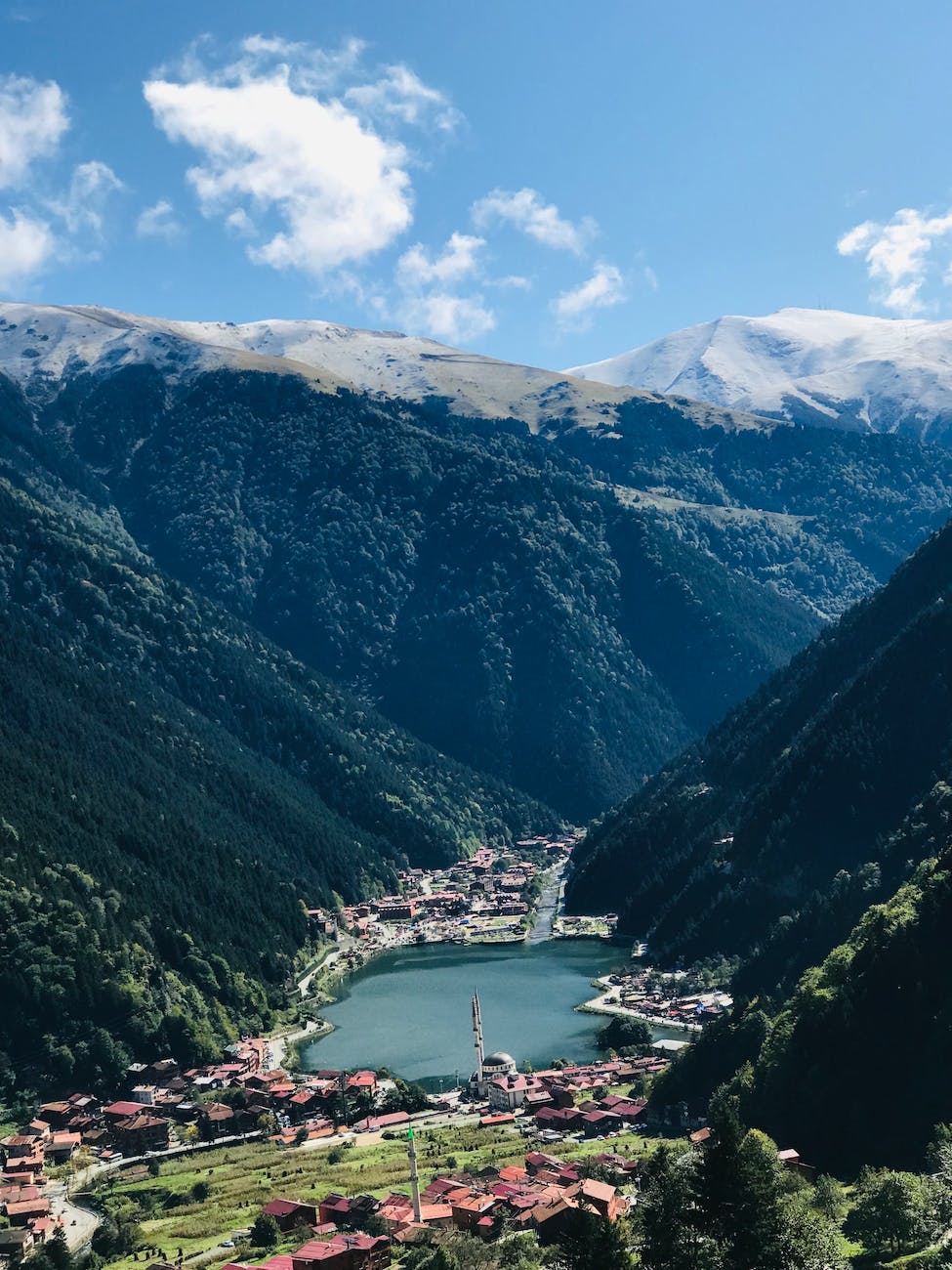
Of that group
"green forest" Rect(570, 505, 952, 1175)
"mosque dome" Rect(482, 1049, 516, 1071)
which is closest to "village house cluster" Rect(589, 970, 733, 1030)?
"green forest" Rect(570, 505, 952, 1175)

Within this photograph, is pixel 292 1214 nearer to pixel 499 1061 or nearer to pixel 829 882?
pixel 499 1061

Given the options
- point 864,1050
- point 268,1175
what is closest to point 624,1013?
point 268,1175

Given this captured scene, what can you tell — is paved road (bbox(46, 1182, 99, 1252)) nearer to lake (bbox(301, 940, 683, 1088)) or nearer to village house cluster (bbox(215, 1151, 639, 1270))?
village house cluster (bbox(215, 1151, 639, 1270))

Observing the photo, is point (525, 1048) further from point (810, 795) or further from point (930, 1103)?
point (930, 1103)

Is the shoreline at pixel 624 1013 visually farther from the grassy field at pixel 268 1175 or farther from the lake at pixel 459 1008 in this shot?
the grassy field at pixel 268 1175

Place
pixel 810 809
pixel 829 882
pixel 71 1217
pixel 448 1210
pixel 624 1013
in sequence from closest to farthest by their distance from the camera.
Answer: pixel 448 1210
pixel 71 1217
pixel 829 882
pixel 624 1013
pixel 810 809

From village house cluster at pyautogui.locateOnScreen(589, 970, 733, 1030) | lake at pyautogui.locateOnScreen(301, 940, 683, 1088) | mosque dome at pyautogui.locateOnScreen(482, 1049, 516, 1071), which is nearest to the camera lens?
mosque dome at pyautogui.locateOnScreen(482, 1049, 516, 1071)
